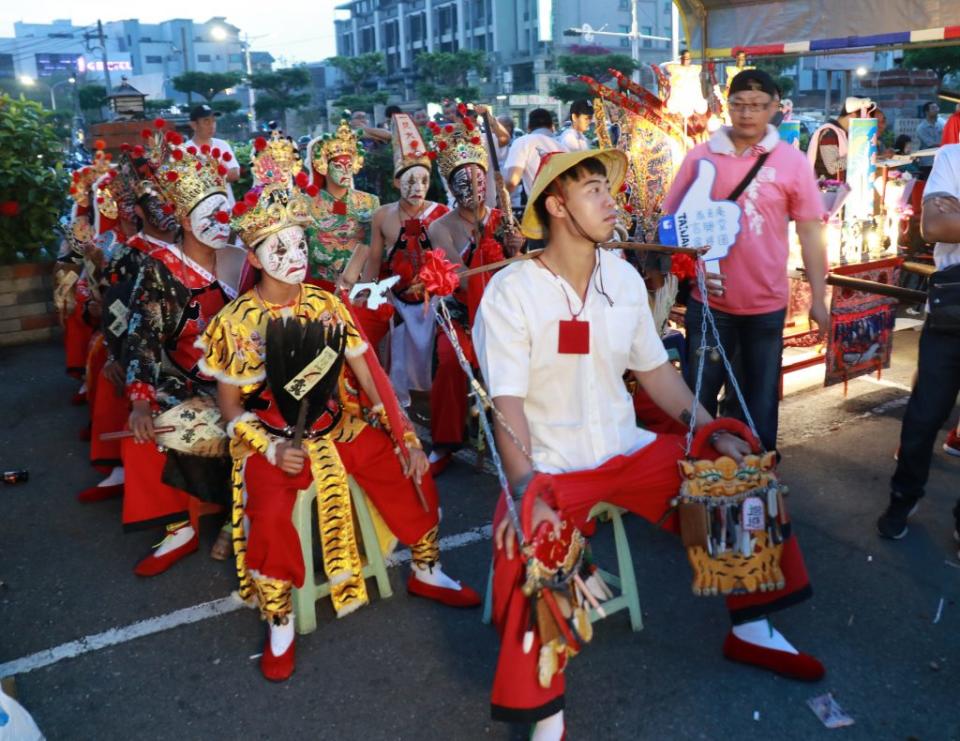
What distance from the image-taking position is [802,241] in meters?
4.19

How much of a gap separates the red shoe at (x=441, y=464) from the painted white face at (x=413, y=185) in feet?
5.29

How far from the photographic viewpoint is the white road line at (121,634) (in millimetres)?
3402

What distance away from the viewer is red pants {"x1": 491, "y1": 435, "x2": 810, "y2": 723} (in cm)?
249

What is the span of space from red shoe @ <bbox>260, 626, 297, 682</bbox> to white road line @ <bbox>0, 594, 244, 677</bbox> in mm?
516

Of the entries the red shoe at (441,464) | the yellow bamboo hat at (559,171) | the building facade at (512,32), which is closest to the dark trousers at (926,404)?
the yellow bamboo hat at (559,171)

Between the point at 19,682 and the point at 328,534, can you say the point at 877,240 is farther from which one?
the point at 19,682

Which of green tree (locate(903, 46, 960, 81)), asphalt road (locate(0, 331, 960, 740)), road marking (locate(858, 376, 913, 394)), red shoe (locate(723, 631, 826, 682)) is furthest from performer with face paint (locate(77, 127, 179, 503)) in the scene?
green tree (locate(903, 46, 960, 81))

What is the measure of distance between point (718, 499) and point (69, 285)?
5298 millimetres

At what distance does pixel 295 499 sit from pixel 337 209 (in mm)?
2943

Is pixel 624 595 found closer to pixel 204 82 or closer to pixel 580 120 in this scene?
pixel 580 120

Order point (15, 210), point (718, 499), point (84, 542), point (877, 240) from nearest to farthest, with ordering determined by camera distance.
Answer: point (718, 499) → point (84, 542) → point (877, 240) → point (15, 210)

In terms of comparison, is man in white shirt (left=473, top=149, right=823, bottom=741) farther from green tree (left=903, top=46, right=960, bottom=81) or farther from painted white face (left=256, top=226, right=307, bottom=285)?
green tree (left=903, top=46, right=960, bottom=81)

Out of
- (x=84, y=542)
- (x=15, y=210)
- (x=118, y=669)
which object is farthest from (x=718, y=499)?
(x=15, y=210)

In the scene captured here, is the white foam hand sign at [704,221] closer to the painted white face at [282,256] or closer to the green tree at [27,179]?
the painted white face at [282,256]
